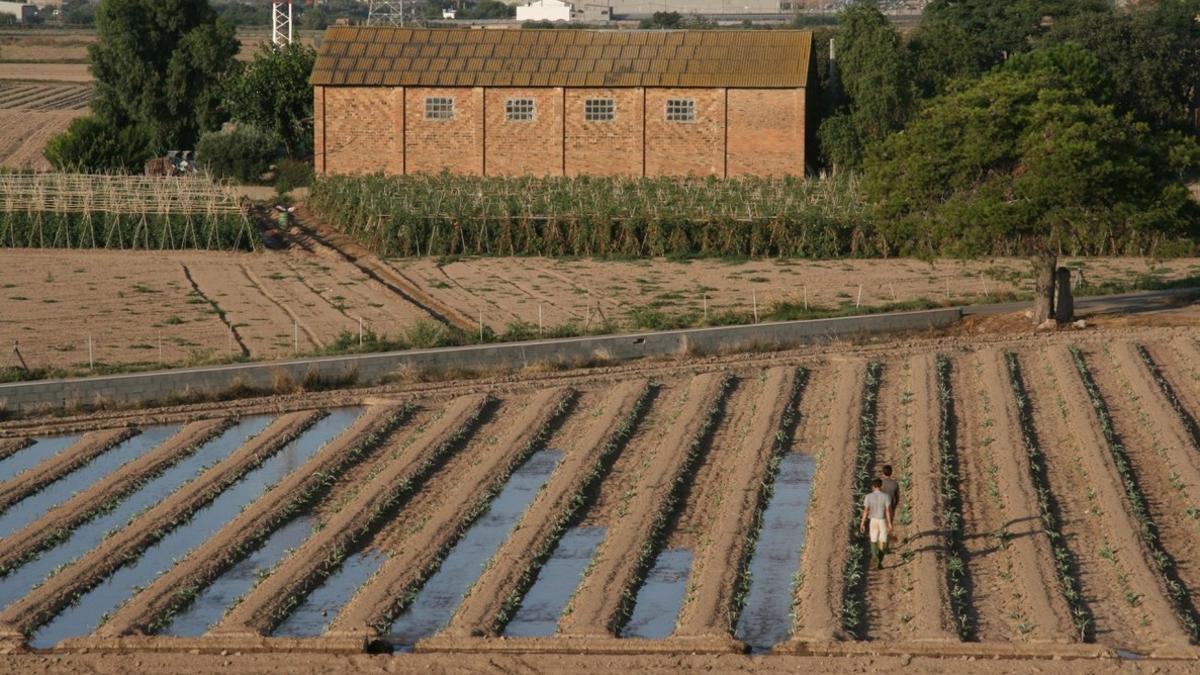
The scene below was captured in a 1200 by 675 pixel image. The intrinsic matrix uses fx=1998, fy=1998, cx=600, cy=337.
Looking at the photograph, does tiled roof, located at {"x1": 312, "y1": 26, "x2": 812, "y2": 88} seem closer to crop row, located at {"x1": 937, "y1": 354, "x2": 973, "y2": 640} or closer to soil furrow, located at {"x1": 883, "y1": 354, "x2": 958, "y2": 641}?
crop row, located at {"x1": 937, "y1": 354, "x2": 973, "y2": 640}

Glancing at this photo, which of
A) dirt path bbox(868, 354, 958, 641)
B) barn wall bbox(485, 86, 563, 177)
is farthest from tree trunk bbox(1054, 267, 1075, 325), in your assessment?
barn wall bbox(485, 86, 563, 177)

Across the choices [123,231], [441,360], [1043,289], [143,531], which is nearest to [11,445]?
[143,531]

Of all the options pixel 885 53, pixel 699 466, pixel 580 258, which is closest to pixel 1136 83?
pixel 885 53

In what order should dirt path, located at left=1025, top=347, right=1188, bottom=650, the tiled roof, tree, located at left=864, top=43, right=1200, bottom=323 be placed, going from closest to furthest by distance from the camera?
dirt path, located at left=1025, top=347, right=1188, bottom=650 → tree, located at left=864, top=43, right=1200, bottom=323 → the tiled roof

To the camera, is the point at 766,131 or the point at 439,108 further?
the point at 439,108

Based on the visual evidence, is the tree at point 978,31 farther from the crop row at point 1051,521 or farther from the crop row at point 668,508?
the crop row at point 668,508

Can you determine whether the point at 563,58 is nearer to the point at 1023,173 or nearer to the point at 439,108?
the point at 439,108

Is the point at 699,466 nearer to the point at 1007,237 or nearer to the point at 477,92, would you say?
the point at 1007,237
